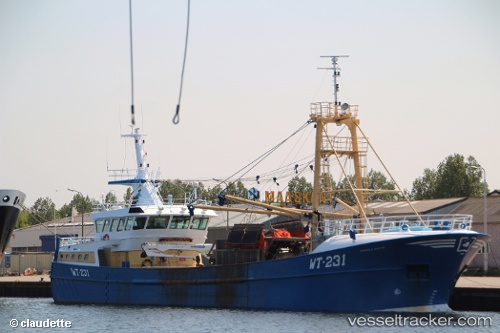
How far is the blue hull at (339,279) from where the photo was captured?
3409cm

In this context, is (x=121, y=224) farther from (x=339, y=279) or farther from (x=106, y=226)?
(x=339, y=279)

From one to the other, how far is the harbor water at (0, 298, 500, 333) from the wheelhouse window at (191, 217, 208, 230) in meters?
5.29

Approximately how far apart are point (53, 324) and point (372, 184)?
3607 inches

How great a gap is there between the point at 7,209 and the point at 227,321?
27997 millimetres

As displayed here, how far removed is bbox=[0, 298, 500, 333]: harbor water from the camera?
31.9 m

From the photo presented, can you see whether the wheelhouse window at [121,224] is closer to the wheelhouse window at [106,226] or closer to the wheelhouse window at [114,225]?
the wheelhouse window at [114,225]

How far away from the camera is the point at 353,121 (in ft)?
134

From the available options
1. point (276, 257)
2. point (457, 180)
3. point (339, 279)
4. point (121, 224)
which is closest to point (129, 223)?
point (121, 224)

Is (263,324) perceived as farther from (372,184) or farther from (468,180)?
(372,184)

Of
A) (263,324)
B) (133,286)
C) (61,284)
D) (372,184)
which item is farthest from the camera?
(372,184)

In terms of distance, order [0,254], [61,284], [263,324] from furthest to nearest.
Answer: [0,254] → [61,284] → [263,324]

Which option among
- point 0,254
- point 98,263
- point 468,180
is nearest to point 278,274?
point 98,263

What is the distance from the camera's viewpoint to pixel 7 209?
5906 cm

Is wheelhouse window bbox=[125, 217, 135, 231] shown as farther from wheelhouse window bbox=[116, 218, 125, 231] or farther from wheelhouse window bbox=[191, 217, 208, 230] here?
wheelhouse window bbox=[191, 217, 208, 230]
